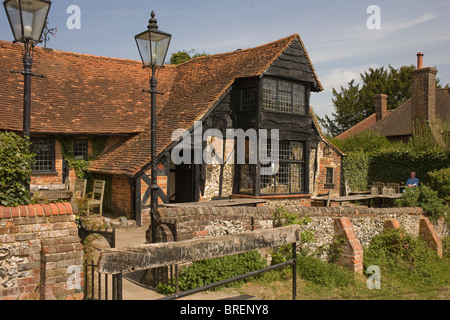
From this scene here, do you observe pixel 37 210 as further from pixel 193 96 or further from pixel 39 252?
pixel 193 96

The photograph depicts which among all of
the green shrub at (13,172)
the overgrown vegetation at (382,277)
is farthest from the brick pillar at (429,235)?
the green shrub at (13,172)

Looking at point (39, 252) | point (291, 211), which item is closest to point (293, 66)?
point (291, 211)

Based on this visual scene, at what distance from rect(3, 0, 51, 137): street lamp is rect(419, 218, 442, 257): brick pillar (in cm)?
1238

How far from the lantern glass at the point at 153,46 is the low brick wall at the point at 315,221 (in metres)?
2.79

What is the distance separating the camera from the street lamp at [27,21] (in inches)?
210

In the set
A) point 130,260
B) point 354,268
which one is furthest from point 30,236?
point 354,268

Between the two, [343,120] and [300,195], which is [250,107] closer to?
[300,195]

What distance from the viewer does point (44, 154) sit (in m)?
14.6

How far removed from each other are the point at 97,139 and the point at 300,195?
8554mm

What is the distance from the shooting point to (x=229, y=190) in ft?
51.1

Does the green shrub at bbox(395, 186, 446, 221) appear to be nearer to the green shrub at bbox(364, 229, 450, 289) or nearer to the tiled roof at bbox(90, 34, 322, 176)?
the green shrub at bbox(364, 229, 450, 289)

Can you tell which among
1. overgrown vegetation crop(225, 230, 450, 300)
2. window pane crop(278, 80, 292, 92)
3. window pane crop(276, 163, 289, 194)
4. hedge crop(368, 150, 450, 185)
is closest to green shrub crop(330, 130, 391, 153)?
hedge crop(368, 150, 450, 185)

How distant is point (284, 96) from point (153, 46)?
9.40m

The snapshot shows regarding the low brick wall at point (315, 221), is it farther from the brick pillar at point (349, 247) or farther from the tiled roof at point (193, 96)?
the tiled roof at point (193, 96)
